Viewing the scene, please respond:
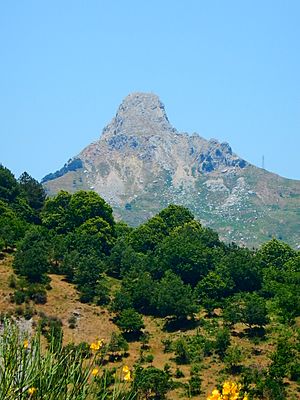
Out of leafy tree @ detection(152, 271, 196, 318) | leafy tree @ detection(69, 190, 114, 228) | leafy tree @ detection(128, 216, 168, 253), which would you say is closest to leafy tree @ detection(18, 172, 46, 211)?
leafy tree @ detection(69, 190, 114, 228)

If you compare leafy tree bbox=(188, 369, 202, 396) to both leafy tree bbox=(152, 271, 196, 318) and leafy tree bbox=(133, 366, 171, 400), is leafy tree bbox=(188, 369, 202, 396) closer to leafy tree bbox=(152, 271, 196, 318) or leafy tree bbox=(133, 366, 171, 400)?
leafy tree bbox=(133, 366, 171, 400)

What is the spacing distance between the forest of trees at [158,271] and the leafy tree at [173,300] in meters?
0.09

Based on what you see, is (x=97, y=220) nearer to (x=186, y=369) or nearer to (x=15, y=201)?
(x=15, y=201)

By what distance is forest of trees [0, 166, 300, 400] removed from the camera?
55.4 metres

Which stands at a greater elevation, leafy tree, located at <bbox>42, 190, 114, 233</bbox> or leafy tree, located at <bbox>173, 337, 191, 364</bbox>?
leafy tree, located at <bbox>42, 190, 114, 233</bbox>

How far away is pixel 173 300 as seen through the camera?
60.2m

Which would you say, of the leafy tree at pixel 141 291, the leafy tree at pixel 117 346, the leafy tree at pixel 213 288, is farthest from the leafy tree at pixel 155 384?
the leafy tree at pixel 213 288

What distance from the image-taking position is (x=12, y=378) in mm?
9367

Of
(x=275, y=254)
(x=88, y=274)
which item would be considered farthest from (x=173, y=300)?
(x=275, y=254)

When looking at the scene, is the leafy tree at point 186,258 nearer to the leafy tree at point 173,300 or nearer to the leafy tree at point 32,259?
the leafy tree at point 173,300

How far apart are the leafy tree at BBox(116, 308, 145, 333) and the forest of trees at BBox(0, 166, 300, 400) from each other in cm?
9

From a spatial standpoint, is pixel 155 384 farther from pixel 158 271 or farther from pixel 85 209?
pixel 85 209

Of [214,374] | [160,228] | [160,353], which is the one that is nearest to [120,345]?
[160,353]

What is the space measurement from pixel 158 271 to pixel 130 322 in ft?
50.2
